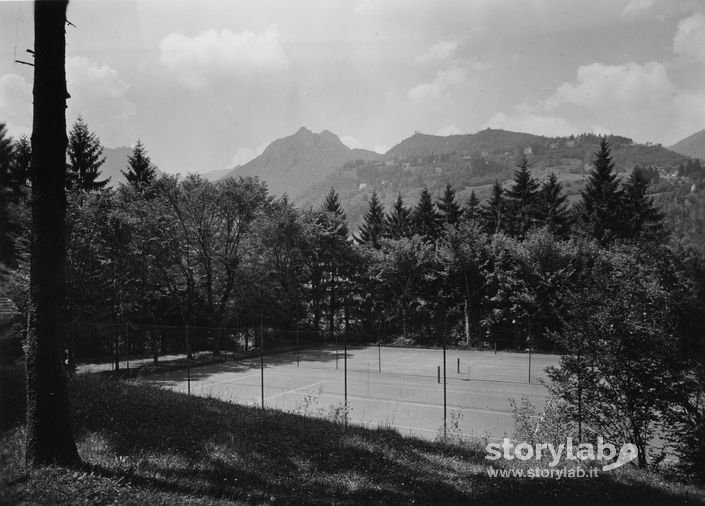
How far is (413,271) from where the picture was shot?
41.6 meters

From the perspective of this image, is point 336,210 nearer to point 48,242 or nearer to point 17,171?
point 17,171

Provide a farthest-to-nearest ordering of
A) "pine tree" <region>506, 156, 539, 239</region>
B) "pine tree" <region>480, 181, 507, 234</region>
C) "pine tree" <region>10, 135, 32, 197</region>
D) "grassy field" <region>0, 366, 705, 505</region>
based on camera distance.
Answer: "pine tree" <region>480, 181, 507, 234</region>, "pine tree" <region>506, 156, 539, 239</region>, "pine tree" <region>10, 135, 32, 197</region>, "grassy field" <region>0, 366, 705, 505</region>

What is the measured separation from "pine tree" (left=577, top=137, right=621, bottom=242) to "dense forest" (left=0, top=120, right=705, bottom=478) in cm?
13

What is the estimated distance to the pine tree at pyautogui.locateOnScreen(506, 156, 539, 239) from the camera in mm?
48594

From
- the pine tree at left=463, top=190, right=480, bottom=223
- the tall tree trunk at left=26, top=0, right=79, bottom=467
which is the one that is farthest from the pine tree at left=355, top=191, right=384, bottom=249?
the tall tree trunk at left=26, top=0, right=79, bottom=467

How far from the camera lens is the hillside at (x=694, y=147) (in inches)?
5682

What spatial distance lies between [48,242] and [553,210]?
46.9 metres

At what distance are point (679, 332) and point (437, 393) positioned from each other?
14078mm

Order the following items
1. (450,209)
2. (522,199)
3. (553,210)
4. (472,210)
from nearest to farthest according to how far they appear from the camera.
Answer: (553,210) < (522,199) < (450,209) < (472,210)

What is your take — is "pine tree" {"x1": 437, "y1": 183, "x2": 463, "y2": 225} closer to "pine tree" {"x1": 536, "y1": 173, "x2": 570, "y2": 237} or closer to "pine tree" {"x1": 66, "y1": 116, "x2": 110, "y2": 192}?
"pine tree" {"x1": 536, "y1": 173, "x2": 570, "y2": 237}

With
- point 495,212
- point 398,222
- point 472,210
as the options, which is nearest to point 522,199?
point 495,212

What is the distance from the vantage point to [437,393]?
20.7 m

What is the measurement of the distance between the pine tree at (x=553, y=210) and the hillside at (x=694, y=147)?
108102 millimetres

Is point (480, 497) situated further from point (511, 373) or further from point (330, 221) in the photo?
point (330, 221)
